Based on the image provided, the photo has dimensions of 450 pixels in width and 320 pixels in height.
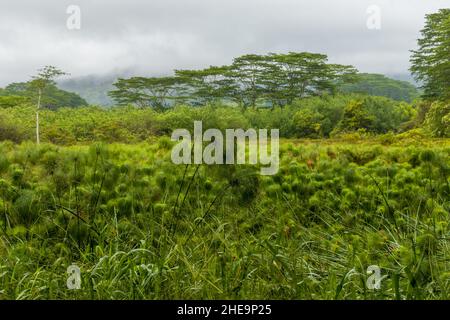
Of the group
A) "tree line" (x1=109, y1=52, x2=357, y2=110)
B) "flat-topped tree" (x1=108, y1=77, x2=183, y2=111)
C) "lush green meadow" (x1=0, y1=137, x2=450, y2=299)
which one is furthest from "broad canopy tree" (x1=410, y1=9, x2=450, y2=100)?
"lush green meadow" (x1=0, y1=137, x2=450, y2=299)

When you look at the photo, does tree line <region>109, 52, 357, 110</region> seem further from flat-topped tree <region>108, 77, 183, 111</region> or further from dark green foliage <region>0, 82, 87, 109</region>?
dark green foliage <region>0, 82, 87, 109</region>

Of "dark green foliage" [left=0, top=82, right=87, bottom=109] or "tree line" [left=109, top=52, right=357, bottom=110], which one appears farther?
"dark green foliage" [left=0, top=82, right=87, bottom=109]

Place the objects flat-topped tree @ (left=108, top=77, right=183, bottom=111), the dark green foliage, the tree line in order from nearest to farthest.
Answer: the tree line
flat-topped tree @ (left=108, top=77, right=183, bottom=111)
the dark green foliage

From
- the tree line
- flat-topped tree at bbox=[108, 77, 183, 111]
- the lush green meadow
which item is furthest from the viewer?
flat-topped tree at bbox=[108, 77, 183, 111]

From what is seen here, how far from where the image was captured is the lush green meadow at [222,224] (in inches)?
64.2

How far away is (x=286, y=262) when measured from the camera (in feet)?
5.86

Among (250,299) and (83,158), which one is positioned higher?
(83,158)

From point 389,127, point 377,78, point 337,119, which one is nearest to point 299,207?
point 337,119

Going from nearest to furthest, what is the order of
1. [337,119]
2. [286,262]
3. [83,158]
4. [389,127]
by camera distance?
[286,262]
[83,158]
[337,119]
[389,127]

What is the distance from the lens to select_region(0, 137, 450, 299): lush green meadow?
1.63 metres

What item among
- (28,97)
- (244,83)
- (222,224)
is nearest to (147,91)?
(244,83)

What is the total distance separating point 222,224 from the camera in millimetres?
1957
